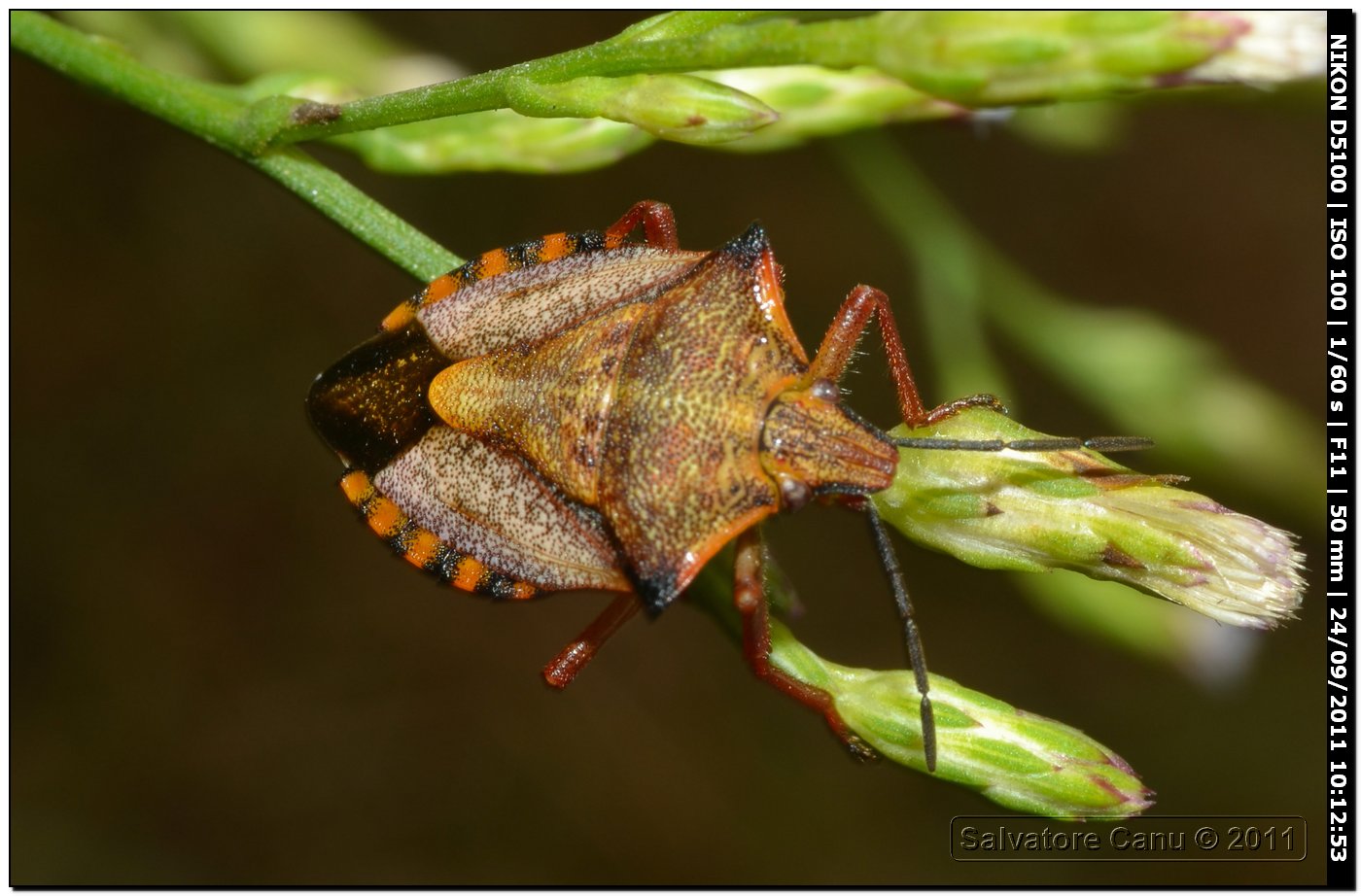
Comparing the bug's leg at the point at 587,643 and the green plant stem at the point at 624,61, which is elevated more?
the green plant stem at the point at 624,61

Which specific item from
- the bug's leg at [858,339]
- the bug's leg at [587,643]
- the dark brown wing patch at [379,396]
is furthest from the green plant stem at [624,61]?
the bug's leg at [587,643]

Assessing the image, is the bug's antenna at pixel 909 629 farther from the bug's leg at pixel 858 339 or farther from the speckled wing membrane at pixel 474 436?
the speckled wing membrane at pixel 474 436

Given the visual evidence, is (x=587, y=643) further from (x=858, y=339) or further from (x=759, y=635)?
(x=858, y=339)

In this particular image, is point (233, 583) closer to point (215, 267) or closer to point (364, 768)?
point (364, 768)

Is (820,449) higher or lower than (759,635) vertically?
higher

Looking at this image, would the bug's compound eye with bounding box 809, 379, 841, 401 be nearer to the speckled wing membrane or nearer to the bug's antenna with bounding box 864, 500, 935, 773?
the bug's antenna with bounding box 864, 500, 935, 773

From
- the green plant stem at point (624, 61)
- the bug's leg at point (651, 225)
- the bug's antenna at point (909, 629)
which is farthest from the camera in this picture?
the bug's leg at point (651, 225)

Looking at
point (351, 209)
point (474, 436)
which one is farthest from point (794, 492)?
point (351, 209)
